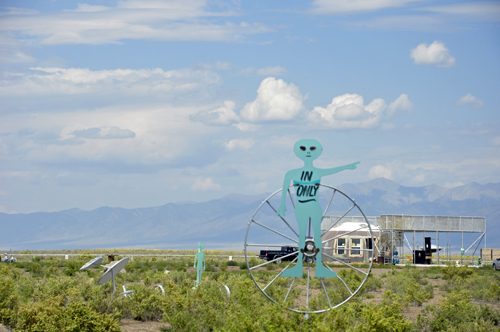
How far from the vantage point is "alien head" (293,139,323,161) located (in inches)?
474

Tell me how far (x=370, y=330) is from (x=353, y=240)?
34509 mm

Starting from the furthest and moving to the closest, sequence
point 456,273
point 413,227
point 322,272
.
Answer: point 413,227
point 456,273
point 322,272

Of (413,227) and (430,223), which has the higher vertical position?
(430,223)

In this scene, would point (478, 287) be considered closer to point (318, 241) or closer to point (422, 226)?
point (318, 241)

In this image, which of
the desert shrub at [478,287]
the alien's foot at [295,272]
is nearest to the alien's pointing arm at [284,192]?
the alien's foot at [295,272]

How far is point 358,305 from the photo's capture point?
14555 millimetres

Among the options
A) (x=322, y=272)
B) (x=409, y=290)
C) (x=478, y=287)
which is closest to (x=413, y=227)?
(x=478, y=287)

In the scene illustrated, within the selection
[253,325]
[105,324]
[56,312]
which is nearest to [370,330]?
[253,325]

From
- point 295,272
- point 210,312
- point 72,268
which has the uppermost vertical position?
point 295,272

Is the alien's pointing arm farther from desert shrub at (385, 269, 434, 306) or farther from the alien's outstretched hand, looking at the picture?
desert shrub at (385, 269, 434, 306)

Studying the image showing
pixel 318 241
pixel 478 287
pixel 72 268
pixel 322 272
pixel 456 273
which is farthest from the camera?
pixel 72 268

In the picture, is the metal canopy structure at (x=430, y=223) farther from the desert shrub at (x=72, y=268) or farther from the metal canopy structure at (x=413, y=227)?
the desert shrub at (x=72, y=268)

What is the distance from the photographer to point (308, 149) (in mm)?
12055

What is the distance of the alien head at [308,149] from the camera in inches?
474
